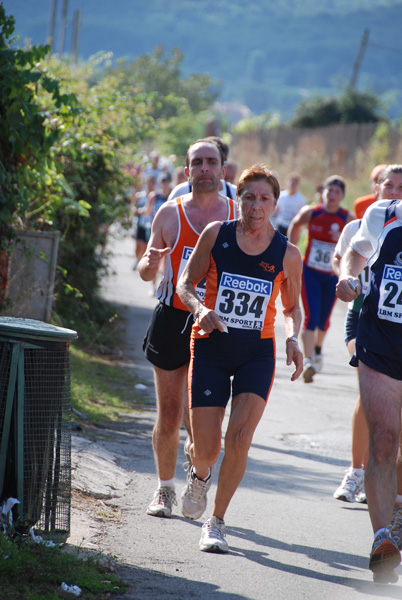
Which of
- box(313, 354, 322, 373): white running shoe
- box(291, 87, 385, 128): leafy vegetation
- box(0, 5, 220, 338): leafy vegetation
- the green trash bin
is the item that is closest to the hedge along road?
the green trash bin

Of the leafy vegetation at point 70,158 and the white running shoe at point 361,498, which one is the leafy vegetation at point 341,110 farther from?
the white running shoe at point 361,498

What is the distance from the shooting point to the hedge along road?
4.37 m

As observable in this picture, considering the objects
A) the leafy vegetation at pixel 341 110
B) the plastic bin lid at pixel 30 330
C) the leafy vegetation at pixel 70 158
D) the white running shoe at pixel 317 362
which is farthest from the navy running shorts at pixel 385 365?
the leafy vegetation at pixel 341 110

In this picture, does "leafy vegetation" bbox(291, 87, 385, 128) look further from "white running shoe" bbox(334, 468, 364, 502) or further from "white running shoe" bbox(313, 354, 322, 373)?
"white running shoe" bbox(334, 468, 364, 502)

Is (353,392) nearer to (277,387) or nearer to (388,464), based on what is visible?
(277,387)

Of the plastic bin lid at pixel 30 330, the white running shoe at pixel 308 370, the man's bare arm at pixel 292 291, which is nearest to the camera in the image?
the plastic bin lid at pixel 30 330

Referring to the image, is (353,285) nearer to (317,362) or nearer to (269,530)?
(269,530)

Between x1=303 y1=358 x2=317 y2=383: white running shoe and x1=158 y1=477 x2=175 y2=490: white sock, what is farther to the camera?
x1=303 y1=358 x2=317 y2=383: white running shoe

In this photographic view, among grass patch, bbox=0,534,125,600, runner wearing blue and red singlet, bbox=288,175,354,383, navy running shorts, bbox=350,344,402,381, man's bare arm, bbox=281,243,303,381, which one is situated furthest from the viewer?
runner wearing blue and red singlet, bbox=288,175,354,383

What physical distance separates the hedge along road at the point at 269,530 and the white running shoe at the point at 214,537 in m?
0.05

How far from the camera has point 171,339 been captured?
17.8 ft

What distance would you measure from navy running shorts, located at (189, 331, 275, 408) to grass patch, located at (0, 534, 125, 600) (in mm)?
1033

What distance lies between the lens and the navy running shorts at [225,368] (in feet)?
15.8

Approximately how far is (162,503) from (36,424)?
4.50 ft
